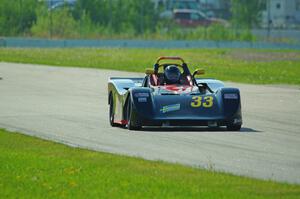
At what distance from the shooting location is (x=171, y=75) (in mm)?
20281

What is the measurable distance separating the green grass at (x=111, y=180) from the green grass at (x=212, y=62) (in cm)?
2178

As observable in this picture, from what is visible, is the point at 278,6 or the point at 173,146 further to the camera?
the point at 278,6

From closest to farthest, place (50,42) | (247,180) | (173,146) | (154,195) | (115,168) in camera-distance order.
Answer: (154,195) → (247,180) → (115,168) → (173,146) → (50,42)

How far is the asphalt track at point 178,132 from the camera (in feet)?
49.1

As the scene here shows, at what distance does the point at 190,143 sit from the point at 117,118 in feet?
10.8

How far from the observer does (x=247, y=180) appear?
12922 millimetres

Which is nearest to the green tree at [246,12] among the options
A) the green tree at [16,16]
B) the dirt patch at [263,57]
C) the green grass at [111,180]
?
the green tree at [16,16]

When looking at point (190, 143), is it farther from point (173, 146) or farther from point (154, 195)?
point (154, 195)

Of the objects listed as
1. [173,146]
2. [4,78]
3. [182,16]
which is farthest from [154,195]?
[182,16]

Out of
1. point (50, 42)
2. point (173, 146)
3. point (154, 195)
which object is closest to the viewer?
point (154, 195)

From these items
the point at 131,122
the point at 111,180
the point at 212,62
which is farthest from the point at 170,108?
the point at 212,62

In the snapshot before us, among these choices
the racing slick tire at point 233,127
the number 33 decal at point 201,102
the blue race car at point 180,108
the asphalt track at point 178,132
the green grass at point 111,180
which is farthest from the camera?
the racing slick tire at point 233,127

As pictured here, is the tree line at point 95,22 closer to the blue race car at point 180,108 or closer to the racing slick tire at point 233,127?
the blue race car at point 180,108

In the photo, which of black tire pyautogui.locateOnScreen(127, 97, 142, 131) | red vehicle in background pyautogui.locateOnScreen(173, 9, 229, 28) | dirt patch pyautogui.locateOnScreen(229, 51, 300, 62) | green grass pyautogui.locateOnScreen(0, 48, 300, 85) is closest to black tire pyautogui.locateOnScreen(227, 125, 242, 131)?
black tire pyautogui.locateOnScreen(127, 97, 142, 131)
